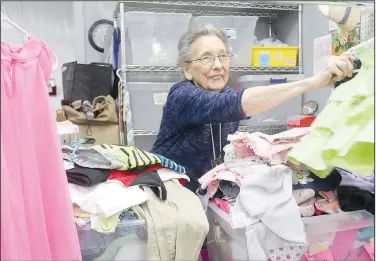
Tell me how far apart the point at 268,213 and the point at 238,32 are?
1713 millimetres

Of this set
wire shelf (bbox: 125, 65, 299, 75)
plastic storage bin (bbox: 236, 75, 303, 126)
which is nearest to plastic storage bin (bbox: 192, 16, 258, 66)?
wire shelf (bbox: 125, 65, 299, 75)

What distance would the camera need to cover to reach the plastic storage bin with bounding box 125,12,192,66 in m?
2.23

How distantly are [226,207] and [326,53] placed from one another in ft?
4.68

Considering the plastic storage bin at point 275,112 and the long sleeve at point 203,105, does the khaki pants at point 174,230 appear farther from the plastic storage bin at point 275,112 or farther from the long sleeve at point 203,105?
the plastic storage bin at point 275,112

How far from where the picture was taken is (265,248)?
93 centimetres

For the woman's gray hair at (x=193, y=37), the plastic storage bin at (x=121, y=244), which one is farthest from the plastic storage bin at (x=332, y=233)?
the woman's gray hair at (x=193, y=37)

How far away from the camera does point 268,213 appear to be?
0.91 metres

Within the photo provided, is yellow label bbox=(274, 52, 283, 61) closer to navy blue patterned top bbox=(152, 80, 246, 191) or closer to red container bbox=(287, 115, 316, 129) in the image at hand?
red container bbox=(287, 115, 316, 129)

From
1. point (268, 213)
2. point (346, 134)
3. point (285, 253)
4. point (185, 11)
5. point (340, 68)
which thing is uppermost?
point (185, 11)

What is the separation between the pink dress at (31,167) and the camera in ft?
1.91

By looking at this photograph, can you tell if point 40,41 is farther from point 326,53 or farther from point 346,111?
point 326,53

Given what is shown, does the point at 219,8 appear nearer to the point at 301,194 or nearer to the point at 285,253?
the point at 301,194

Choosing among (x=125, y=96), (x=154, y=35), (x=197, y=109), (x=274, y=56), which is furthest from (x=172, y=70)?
(x=197, y=109)

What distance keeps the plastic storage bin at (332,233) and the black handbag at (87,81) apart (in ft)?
5.16
